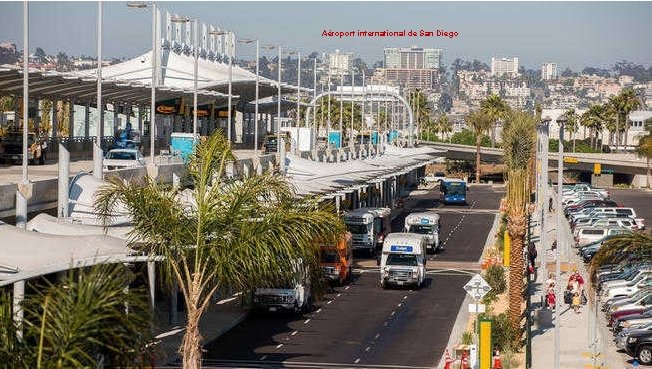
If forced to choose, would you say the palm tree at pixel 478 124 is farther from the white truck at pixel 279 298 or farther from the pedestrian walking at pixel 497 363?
the pedestrian walking at pixel 497 363

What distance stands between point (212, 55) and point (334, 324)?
106m

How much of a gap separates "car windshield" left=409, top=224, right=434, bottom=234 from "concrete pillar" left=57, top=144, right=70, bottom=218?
37608 mm

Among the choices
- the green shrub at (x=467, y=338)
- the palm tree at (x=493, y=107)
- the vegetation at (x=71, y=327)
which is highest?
the palm tree at (x=493, y=107)

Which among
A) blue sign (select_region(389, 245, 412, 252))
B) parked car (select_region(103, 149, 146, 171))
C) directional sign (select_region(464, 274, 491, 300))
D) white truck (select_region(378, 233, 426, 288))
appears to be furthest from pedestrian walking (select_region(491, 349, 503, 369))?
Result: parked car (select_region(103, 149, 146, 171))

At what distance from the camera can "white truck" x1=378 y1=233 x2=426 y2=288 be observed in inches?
2218

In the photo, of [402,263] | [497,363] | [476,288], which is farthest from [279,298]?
[497,363]

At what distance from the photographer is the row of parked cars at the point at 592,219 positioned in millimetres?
70625

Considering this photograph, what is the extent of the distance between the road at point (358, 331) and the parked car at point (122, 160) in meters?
10.2

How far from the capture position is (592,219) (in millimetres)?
85625

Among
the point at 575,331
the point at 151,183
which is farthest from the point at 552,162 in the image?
the point at 151,183

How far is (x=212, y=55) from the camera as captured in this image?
490ft

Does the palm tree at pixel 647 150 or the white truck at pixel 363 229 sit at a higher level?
the palm tree at pixel 647 150

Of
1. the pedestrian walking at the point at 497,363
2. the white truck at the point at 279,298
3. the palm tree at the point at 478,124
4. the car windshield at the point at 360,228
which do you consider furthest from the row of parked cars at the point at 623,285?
the palm tree at the point at 478,124

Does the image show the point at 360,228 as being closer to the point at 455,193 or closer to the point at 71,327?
the point at 455,193
